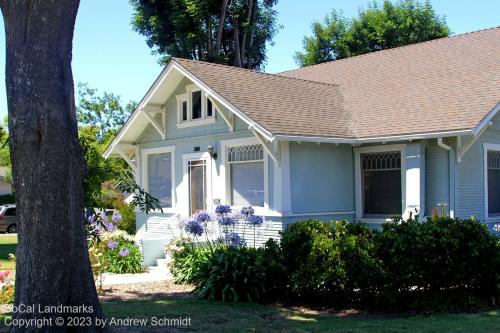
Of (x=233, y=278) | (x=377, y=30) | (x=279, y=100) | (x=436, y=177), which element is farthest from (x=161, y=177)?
(x=377, y=30)

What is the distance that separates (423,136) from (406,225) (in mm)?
4046

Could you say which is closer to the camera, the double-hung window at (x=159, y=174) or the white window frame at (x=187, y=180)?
the white window frame at (x=187, y=180)

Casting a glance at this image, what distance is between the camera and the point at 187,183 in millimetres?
16328

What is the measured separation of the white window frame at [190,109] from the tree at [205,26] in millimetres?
12460

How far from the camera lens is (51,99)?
20.5 ft

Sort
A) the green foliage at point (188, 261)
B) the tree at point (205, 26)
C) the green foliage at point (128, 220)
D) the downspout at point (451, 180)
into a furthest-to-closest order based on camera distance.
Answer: the tree at point (205, 26) < the green foliage at point (128, 220) < the downspout at point (451, 180) < the green foliage at point (188, 261)

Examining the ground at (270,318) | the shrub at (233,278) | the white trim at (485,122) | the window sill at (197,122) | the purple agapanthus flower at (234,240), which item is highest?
the window sill at (197,122)

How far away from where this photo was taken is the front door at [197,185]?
52.2 feet

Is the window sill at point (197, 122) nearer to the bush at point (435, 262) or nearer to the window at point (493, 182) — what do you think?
the window at point (493, 182)

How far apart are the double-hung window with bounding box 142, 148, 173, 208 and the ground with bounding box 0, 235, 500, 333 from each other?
6.77 m

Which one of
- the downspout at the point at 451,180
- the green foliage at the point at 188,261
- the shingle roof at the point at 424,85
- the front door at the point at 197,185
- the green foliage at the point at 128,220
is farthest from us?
the green foliage at the point at 128,220

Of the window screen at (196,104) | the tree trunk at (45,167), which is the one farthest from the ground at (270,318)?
the window screen at (196,104)

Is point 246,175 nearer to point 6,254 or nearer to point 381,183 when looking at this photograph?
point 381,183

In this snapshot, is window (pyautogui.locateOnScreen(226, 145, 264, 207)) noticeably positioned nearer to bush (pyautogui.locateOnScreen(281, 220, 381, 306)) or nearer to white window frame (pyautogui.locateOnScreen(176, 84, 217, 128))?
white window frame (pyautogui.locateOnScreen(176, 84, 217, 128))
